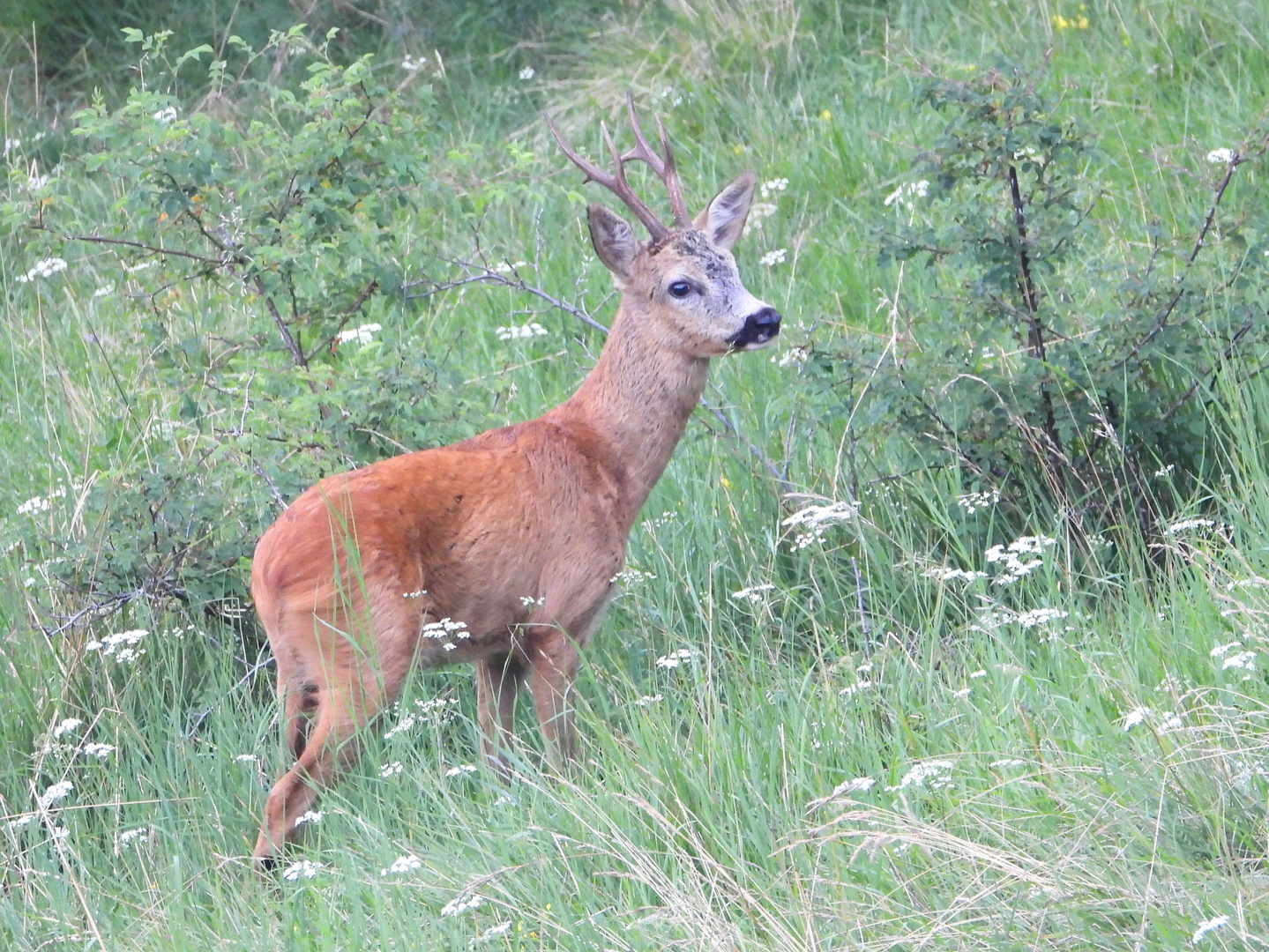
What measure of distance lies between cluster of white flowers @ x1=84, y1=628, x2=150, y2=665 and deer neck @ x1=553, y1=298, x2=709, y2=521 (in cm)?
151

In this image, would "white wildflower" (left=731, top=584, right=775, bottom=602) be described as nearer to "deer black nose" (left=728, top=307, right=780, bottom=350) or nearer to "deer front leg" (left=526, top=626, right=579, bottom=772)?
"deer front leg" (left=526, top=626, right=579, bottom=772)

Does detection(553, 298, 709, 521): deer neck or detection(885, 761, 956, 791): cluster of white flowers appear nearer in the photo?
detection(885, 761, 956, 791): cluster of white flowers

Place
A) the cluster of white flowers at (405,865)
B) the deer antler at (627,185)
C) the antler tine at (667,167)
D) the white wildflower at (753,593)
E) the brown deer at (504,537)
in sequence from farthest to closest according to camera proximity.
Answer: the antler tine at (667,167), the deer antler at (627,185), the white wildflower at (753,593), the brown deer at (504,537), the cluster of white flowers at (405,865)

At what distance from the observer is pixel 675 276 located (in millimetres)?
5684

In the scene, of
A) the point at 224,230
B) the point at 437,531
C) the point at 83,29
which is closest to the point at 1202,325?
the point at 437,531

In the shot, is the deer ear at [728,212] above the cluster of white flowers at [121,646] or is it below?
above

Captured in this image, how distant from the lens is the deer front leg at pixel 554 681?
4.98 metres

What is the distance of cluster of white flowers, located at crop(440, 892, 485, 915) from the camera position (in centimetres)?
335

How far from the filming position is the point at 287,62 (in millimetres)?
11258

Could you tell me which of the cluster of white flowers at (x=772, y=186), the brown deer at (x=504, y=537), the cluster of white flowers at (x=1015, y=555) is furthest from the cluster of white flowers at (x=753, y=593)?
the cluster of white flowers at (x=772, y=186)

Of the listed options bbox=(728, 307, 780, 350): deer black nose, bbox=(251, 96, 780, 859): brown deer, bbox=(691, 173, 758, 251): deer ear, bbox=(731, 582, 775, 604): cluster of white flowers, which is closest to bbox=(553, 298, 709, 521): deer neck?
bbox=(251, 96, 780, 859): brown deer

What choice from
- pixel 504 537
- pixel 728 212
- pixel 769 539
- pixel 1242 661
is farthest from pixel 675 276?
pixel 1242 661

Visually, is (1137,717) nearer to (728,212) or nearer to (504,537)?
(504,537)

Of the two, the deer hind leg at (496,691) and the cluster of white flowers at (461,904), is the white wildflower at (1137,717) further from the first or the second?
the deer hind leg at (496,691)
